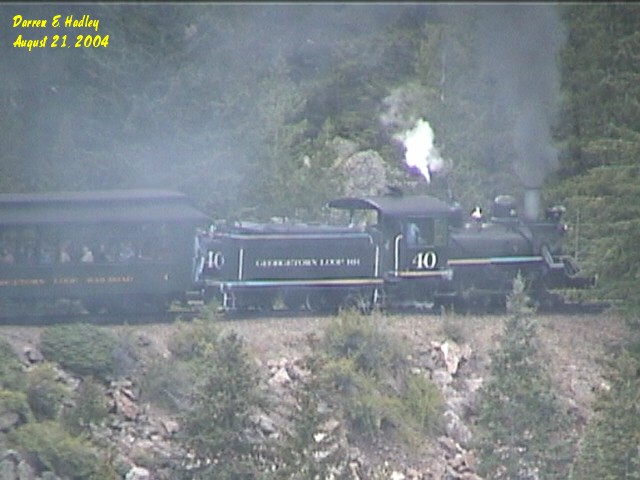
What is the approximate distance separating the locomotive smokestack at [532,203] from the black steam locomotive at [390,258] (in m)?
0.39

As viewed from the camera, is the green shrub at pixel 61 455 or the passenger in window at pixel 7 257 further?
the passenger in window at pixel 7 257

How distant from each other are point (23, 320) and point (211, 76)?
857 cm

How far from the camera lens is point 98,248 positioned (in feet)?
97.0

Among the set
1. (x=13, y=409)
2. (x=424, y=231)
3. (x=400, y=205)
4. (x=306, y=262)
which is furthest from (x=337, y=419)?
(x=400, y=205)

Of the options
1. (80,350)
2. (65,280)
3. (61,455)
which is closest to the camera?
(61,455)

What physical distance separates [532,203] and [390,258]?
522cm

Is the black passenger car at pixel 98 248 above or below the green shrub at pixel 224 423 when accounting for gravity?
above

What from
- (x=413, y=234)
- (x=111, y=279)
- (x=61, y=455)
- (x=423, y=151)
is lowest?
(x=61, y=455)

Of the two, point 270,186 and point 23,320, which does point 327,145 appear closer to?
point 270,186

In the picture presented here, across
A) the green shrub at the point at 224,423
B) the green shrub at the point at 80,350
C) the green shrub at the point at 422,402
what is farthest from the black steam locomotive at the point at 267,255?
the green shrub at the point at 224,423

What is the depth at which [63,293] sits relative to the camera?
96.1ft

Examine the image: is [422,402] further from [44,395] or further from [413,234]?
[44,395]

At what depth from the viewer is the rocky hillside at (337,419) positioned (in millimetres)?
26047

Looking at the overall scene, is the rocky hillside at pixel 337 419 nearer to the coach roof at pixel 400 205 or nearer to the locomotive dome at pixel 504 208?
the coach roof at pixel 400 205
